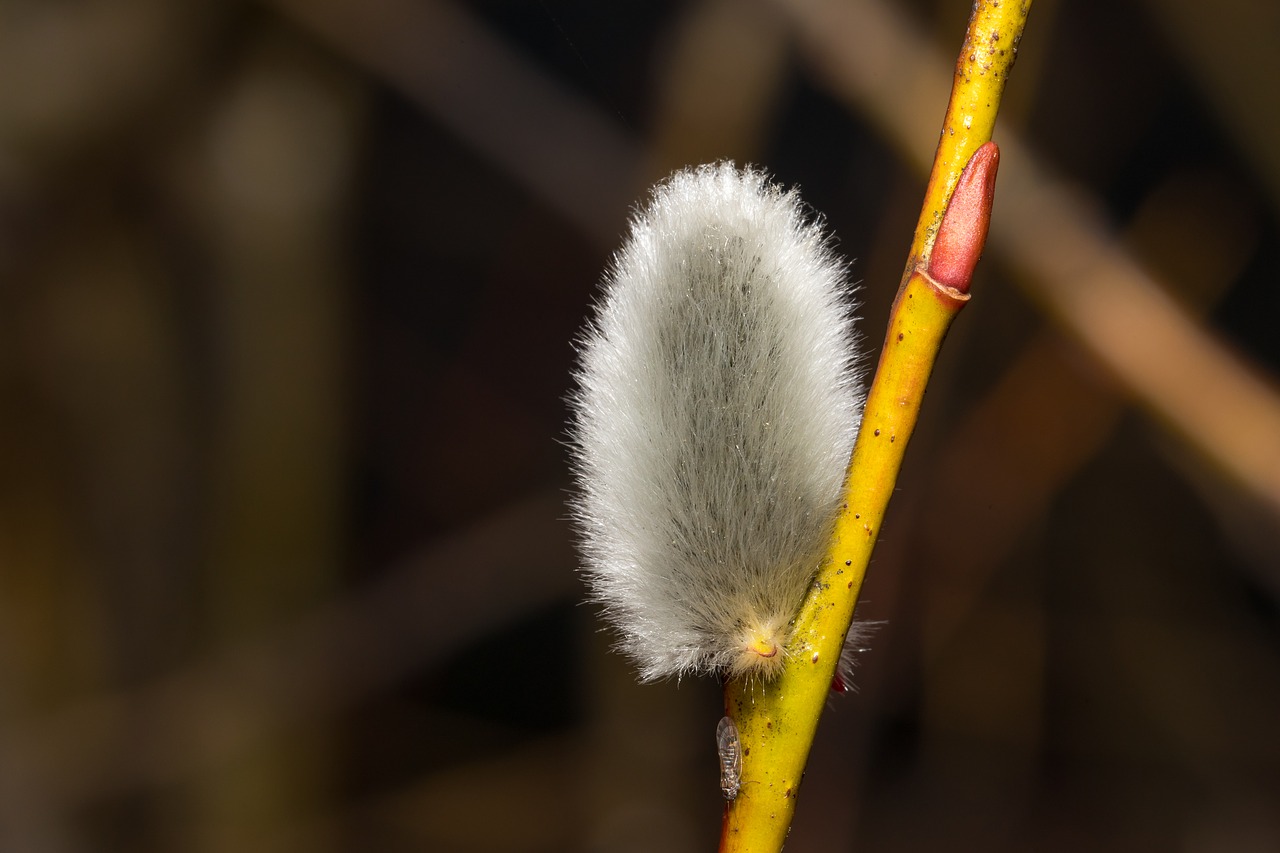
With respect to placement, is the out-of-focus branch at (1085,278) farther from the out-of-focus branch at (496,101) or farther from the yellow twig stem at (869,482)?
the yellow twig stem at (869,482)

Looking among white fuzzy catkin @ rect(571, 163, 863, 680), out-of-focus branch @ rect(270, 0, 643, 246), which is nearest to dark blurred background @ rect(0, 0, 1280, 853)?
out-of-focus branch @ rect(270, 0, 643, 246)

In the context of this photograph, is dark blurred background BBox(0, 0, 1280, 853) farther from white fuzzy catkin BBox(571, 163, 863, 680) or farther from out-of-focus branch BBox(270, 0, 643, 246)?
white fuzzy catkin BBox(571, 163, 863, 680)

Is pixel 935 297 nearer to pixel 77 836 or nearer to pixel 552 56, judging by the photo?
pixel 552 56

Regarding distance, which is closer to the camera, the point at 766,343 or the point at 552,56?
the point at 766,343

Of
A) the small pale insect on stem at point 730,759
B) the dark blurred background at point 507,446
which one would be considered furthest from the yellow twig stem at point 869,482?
the dark blurred background at point 507,446

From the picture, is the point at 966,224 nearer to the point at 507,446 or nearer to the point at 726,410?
the point at 726,410

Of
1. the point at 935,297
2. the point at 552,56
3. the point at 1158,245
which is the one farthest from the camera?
the point at 1158,245

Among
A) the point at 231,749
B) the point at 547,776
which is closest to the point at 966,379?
the point at 547,776

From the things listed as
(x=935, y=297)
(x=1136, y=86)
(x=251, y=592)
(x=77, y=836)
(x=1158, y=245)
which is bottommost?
(x=77, y=836)
